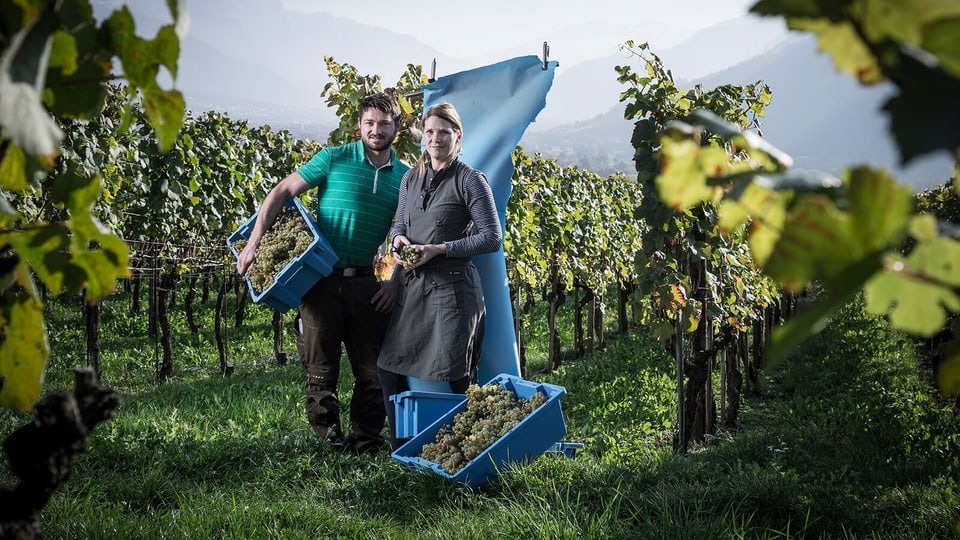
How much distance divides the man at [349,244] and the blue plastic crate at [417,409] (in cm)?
52

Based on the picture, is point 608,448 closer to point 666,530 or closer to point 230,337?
point 666,530

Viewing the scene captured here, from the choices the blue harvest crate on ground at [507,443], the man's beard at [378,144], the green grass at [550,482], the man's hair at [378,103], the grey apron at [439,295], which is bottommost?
the green grass at [550,482]

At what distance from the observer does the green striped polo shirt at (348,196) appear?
434 centimetres

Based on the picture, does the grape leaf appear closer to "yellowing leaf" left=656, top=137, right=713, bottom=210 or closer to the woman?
"yellowing leaf" left=656, top=137, right=713, bottom=210

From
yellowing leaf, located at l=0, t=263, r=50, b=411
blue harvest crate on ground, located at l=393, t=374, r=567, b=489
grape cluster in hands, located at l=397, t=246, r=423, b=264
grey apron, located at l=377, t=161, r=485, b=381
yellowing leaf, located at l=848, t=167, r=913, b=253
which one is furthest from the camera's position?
grey apron, located at l=377, t=161, r=485, b=381

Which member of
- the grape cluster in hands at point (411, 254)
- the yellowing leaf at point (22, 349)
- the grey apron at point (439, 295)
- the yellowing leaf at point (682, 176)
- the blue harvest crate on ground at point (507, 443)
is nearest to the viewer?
the yellowing leaf at point (682, 176)

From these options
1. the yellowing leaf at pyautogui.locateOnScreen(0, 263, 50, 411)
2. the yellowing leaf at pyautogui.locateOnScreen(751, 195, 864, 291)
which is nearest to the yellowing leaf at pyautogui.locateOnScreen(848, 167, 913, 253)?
the yellowing leaf at pyautogui.locateOnScreen(751, 195, 864, 291)

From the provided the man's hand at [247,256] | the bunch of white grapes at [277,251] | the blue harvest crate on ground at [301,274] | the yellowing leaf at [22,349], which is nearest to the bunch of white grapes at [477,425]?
the blue harvest crate on ground at [301,274]

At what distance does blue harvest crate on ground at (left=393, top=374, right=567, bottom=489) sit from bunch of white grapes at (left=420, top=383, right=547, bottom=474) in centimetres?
5

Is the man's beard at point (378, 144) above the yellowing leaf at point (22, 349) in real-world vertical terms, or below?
above

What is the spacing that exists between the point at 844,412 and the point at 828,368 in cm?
262

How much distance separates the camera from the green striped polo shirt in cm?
434

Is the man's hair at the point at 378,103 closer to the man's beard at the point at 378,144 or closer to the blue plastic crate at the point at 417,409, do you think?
the man's beard at the point at 378,144

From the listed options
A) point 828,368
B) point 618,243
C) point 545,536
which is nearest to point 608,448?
point 545,536
